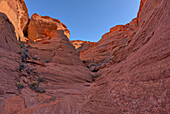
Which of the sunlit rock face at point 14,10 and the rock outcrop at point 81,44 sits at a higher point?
the rock outcrop at point 81,44

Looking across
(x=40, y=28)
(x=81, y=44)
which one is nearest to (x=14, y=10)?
(x=40, y=28)

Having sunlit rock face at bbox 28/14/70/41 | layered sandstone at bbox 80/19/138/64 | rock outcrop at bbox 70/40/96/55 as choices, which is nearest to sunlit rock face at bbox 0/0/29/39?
sunlit rock face at bbox 28/14/70/41

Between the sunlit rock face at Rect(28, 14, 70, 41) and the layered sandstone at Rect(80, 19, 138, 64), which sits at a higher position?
the sunlit rock face at Rect(28, 14, 70, 41)

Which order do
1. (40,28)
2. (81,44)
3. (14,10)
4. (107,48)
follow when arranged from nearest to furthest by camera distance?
1. (14,10)
2. (107,48)
3. (40,28)
4. (81,44)

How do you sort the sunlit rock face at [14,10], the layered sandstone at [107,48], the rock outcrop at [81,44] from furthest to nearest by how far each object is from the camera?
the rock outcrop at [81,44]
the layered sandstone at [107,48]
the sunlit rock face at [14,10]

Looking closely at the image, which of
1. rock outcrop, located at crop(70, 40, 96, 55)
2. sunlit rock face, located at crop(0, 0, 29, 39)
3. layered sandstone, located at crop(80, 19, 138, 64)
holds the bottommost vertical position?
layered sandstone, located at crop(80, 19, 138, 64)

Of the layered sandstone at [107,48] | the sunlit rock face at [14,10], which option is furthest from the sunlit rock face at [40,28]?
the layered sandstone at [107,48]

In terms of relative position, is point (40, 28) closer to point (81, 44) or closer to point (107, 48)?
point (107, 48)

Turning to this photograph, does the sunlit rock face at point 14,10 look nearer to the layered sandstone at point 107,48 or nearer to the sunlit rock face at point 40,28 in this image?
the sunlit rock face at point 40,28

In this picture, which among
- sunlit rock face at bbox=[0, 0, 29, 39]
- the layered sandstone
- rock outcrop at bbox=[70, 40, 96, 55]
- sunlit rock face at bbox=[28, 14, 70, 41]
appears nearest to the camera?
sunlit rock face at bbox=[0, 0, 29, 39]

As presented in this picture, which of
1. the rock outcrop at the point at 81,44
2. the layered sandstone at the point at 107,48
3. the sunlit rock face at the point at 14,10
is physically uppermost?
the rock outcrop at the point at 81,44

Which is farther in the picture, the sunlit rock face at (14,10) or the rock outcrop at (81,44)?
the rock outcrop at (81,44)

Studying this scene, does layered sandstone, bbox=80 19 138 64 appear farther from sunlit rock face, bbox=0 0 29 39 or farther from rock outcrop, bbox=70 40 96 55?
rock outcrop, bbox=70 40 96 55

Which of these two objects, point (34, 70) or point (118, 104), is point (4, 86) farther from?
point (118, 104)
